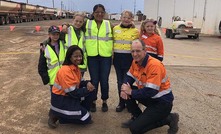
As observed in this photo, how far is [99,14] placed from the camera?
15.8 ft

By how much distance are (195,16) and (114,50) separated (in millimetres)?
27814

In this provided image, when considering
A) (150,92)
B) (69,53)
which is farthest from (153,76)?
(69,53)

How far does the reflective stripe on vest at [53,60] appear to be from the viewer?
4.67 meters

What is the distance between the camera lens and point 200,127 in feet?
15.0

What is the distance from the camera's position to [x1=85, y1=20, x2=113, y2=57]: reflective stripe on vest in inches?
193

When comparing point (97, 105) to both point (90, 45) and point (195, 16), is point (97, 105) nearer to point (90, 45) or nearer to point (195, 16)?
point (90, 45)

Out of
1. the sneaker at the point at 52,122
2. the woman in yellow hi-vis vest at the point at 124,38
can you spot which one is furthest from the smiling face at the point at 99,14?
the sneaker at the point at 52,122

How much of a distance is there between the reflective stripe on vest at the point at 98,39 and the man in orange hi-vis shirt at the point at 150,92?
0.92 m

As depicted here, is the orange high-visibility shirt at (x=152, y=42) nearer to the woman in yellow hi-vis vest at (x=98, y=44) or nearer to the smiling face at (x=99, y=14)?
the woman in yellow hi-vis vest at (x=98, y=44)

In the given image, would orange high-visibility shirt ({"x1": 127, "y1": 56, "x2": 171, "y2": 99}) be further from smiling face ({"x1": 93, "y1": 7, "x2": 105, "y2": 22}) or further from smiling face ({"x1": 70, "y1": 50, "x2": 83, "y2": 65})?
smiling face ({"x1": 93, "y1": 7, "x2": 105, "y2": 22})

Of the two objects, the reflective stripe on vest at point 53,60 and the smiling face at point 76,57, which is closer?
the smiling face at point 76,57

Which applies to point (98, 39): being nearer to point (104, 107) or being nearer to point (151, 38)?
point (151, 38)

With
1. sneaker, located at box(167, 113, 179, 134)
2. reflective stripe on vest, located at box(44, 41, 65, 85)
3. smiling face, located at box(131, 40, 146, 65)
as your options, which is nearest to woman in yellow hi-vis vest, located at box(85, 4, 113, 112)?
reflective stripe on vest, located at box(44, 41, 65, 85)

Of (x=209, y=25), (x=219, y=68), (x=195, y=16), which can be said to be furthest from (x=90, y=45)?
(x=195, y=16)
